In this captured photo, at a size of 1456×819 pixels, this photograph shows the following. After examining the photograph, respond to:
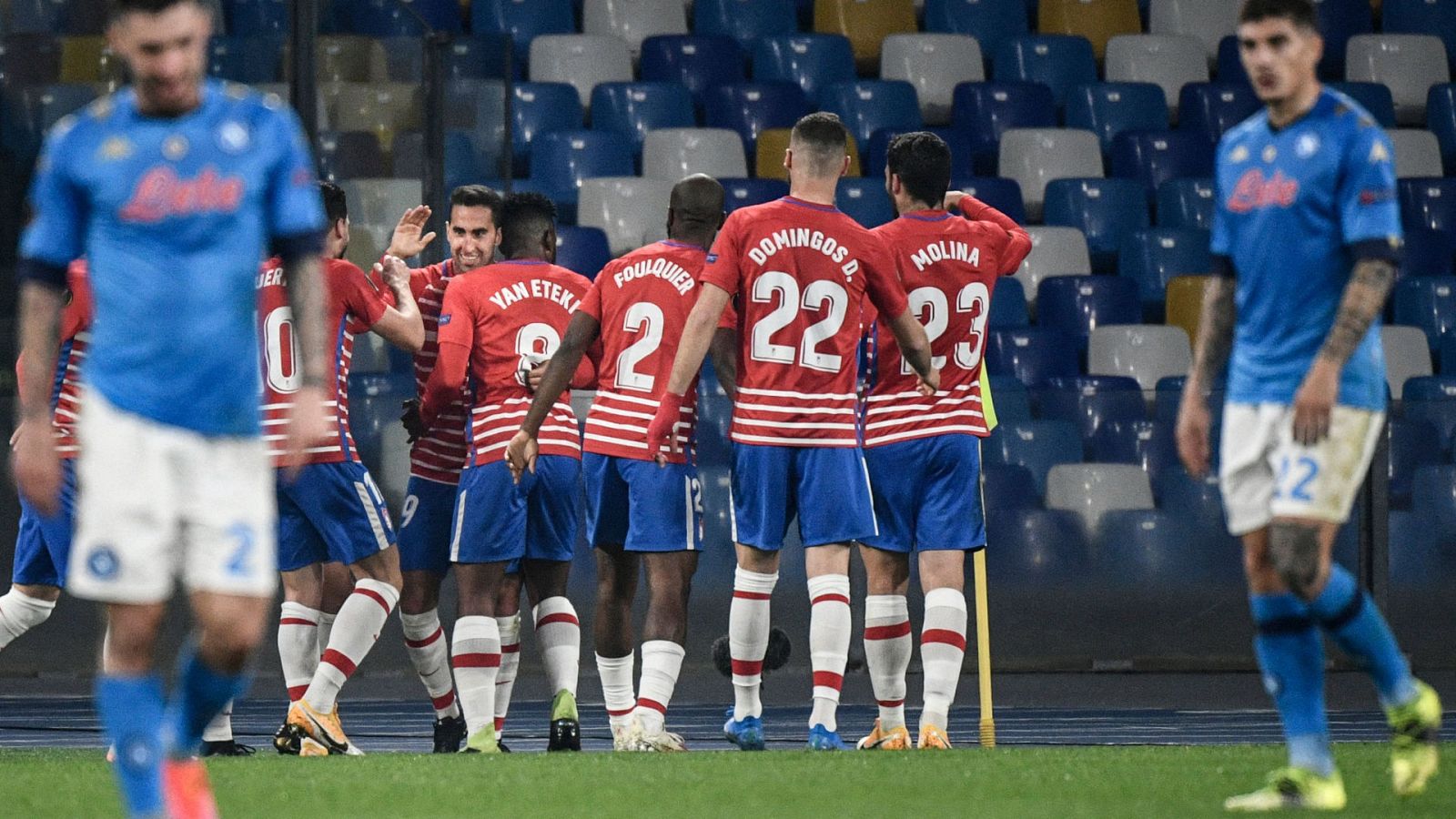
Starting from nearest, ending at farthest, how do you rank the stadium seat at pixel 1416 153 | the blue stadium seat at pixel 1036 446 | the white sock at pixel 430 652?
the white sock at pixel 430 652 < the blue stadium seat at pixel 1036 446 < the stadium seat at pixel 1416 153

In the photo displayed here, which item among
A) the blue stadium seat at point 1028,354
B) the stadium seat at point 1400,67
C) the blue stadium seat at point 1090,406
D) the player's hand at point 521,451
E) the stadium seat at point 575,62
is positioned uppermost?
the stadium seat at point 575,62

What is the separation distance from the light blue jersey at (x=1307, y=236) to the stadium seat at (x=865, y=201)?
8.14m

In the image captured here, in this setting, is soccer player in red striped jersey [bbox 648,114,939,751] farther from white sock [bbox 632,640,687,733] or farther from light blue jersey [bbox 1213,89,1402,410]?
light blue jersey [bbox 1213,89,1402,410]

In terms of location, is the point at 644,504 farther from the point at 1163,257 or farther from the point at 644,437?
the point at 1163,257

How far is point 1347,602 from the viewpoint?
475cm

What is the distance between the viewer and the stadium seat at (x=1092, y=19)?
15195 millimetres

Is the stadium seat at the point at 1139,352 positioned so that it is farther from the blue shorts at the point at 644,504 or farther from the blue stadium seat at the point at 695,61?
the blue shorts at the point at 644,504

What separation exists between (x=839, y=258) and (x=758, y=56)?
791 centimetres

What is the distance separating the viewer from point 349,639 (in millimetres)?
7363

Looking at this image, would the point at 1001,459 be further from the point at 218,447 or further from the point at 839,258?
the point at 218,447

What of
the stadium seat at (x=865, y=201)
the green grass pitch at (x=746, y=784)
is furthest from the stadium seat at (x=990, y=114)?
the green grass pitch at (x=746, y=784)

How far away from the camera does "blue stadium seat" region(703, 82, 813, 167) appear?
14.0 meters

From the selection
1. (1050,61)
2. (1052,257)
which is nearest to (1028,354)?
(1052,257)

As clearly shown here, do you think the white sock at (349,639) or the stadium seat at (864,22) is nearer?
the white sock at (349,639)
